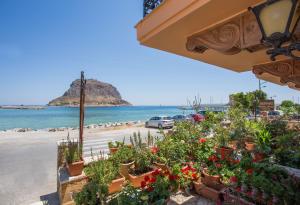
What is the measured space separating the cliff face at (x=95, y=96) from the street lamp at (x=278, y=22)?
459 ft

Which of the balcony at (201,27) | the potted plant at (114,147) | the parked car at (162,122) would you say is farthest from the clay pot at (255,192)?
the parked car at (162,122)

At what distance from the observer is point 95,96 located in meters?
144

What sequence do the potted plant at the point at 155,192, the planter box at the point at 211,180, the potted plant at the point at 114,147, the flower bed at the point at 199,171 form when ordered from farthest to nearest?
the potted plant at the point at 114,147 < the planter box at the point at 211,180 < the potted plant at the point at 155,192 < the flower bed at the point at 199,171

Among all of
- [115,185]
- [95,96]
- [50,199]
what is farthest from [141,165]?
[95,96]

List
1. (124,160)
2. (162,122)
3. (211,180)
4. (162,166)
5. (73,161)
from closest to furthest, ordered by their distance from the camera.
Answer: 1. (211,180)
2. (73,161)
3. (162,166)
4. (124,160)
5. (162,122)

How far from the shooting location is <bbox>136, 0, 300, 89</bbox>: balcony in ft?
6.53

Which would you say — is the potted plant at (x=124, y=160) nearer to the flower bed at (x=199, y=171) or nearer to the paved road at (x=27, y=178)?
the flower bed at (x=199, y=171)

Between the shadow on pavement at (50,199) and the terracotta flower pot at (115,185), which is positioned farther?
the shadow on pavement at (50,199)

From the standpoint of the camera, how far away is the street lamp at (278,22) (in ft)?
4.56

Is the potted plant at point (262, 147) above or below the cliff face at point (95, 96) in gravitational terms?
below

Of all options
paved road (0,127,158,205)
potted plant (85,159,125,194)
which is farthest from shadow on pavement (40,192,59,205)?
potted plant (85,159,125,194)

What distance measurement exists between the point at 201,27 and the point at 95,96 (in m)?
149

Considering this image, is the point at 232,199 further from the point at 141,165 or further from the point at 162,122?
the point at 162,122

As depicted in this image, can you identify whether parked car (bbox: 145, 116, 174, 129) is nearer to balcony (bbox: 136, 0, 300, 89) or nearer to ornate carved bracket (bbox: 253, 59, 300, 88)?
ornate carved bracket (bbox: 253, 59, 300, 88)
